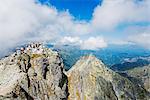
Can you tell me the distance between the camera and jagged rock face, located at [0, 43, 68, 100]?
57219mm

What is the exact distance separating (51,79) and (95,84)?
11.1 metres

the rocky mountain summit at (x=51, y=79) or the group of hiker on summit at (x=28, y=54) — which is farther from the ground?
the group of hiker on summit at (x=28, y=54)

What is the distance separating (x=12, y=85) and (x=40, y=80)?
7480 millimetres

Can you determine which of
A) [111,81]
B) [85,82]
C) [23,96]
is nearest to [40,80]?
[23,96]

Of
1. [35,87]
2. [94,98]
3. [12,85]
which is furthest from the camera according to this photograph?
[94,98]

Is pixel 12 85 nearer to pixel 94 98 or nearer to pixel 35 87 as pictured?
pixel 35 87

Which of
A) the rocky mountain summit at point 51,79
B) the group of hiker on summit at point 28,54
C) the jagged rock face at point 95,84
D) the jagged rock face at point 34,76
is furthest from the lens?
the jagged rock face at point 95,84

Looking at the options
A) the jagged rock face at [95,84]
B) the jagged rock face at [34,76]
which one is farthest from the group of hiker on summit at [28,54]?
the jagged rock face at [95,84]

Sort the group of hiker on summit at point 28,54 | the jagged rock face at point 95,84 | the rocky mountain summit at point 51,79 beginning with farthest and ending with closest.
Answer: the jagged rock face at point 95,84
the group of hiker on summit at point 28,54
the rocky mountain summit at point 51,79

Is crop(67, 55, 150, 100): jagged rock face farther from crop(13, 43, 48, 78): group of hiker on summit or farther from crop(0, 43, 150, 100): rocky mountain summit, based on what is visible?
crop(13, 43, 48, 78): group of hiker on summit

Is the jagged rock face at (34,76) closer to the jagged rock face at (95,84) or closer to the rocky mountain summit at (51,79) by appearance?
the rocky mountain summit at (51,79)

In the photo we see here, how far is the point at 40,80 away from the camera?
203ft

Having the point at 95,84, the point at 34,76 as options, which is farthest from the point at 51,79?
the point at 95,84

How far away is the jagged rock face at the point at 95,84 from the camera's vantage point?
67.6 m
